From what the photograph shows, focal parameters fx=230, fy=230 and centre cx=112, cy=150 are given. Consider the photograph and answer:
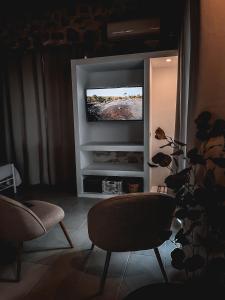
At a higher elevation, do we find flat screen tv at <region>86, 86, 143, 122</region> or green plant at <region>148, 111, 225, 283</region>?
flat screen tv at <region>86, 86, 143, 122</region>

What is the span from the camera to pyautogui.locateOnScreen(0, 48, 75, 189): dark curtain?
12.1 ft

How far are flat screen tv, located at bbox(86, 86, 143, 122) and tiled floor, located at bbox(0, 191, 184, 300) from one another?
172 centimetres

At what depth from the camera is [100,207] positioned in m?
1.52

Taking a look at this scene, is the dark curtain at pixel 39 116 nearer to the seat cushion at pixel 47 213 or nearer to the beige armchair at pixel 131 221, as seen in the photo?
the seat cushion at pixel 47 213

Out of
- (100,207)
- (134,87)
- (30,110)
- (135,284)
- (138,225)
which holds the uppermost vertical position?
(134,87)

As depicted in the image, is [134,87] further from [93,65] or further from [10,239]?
[10,239]

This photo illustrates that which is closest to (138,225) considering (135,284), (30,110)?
(135,284)

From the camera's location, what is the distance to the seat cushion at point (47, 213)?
195cm

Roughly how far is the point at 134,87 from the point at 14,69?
213cm

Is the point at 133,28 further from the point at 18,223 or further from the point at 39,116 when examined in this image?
the point at 18,223

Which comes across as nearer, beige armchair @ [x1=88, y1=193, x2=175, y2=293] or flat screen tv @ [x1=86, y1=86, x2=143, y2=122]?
beige armchair @ [x1=88, y1=193, x2=175, y2=293]

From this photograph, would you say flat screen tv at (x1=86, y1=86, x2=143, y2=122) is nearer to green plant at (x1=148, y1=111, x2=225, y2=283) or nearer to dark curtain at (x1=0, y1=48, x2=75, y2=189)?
dark curtain at (x1=0, y1=48, x2=75, y2=189)

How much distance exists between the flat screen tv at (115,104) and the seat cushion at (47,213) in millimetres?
1670

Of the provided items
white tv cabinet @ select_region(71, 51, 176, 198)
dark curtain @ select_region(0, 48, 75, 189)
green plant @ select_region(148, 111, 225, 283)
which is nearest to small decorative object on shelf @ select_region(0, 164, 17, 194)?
dark curtain @ select_region(0, 48, 75, 189)
